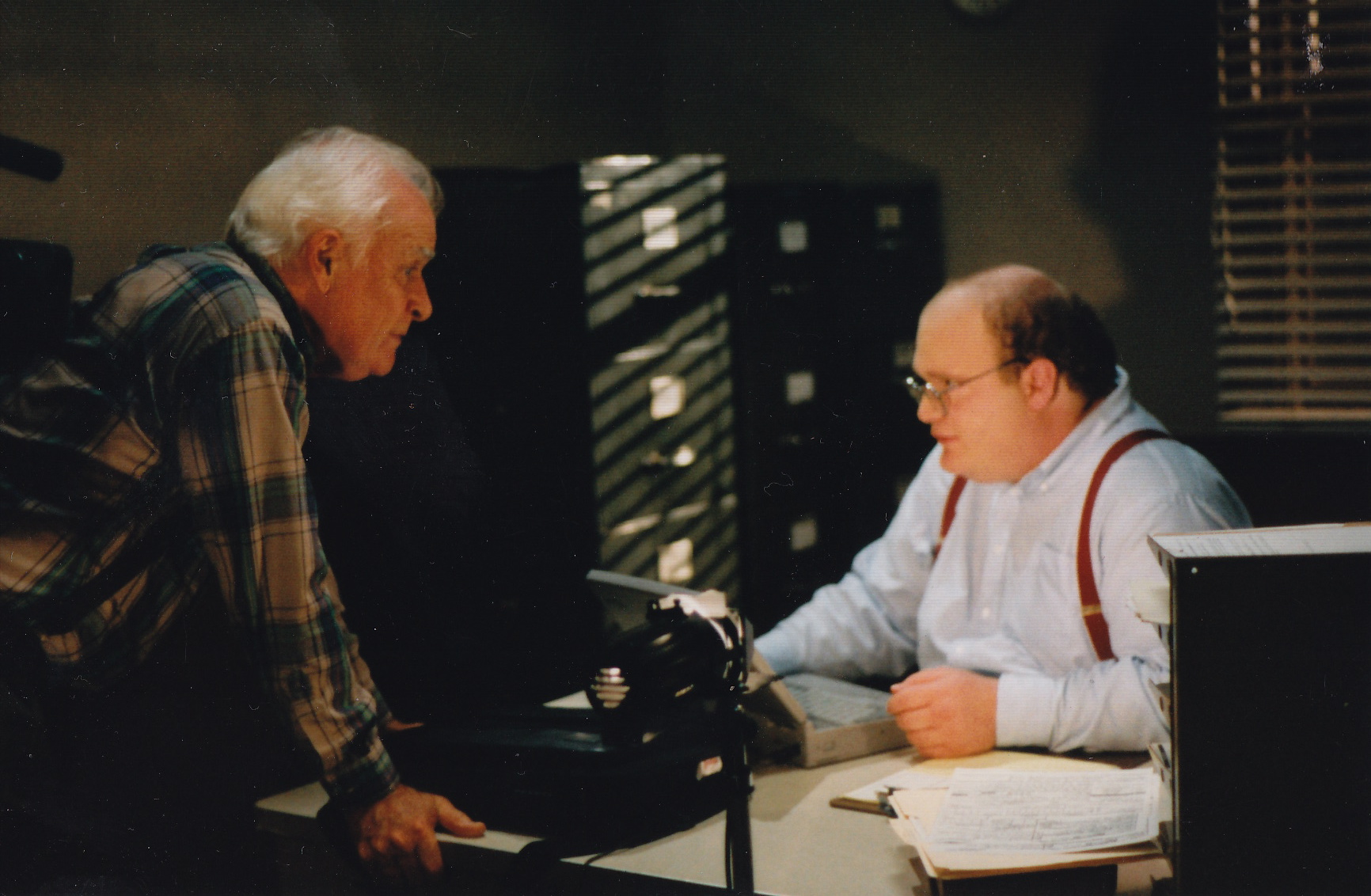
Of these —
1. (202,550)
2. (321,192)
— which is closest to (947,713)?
(202,550)

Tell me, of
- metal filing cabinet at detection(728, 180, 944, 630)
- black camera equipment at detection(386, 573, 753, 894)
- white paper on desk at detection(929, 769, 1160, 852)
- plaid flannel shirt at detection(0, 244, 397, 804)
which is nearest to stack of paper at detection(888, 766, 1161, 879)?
white paper on desk at detection(929, 769, 1160, 852)

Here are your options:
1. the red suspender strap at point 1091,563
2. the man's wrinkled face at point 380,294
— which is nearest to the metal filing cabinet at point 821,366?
the red suspender strap at point 1091,563

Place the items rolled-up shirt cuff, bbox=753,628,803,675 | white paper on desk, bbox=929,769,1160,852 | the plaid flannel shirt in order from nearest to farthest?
white paper on desk, bbox=929,769,1160,852 < the plaid flannel shirt < rolled-up shirt cuff, bbox=753,628,803,675

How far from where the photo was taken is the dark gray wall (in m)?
1.36

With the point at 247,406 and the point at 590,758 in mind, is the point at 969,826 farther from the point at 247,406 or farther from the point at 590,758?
the point at 247,406

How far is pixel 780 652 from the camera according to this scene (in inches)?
72.6

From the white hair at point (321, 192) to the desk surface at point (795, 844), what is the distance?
751 millimetres

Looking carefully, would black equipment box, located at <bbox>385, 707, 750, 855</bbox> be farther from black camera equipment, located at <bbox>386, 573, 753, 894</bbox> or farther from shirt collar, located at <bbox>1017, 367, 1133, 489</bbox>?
shirt collar, located at <bbox>1017, 367, 1133, 489</bbox>

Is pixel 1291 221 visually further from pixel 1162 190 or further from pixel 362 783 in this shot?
pixel 362 783

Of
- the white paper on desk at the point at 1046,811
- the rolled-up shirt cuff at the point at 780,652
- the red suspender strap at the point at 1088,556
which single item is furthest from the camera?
the rolled-up shirt cuff at the point at 780,652

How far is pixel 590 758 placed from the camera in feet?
4.01

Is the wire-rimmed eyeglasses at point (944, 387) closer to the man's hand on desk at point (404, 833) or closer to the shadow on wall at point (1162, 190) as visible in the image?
the shadow on wall at point (1162, 190)

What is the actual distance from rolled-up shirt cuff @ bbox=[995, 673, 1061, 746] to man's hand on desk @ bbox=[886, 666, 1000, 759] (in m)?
0.01

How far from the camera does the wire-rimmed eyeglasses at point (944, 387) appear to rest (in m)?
1.71
